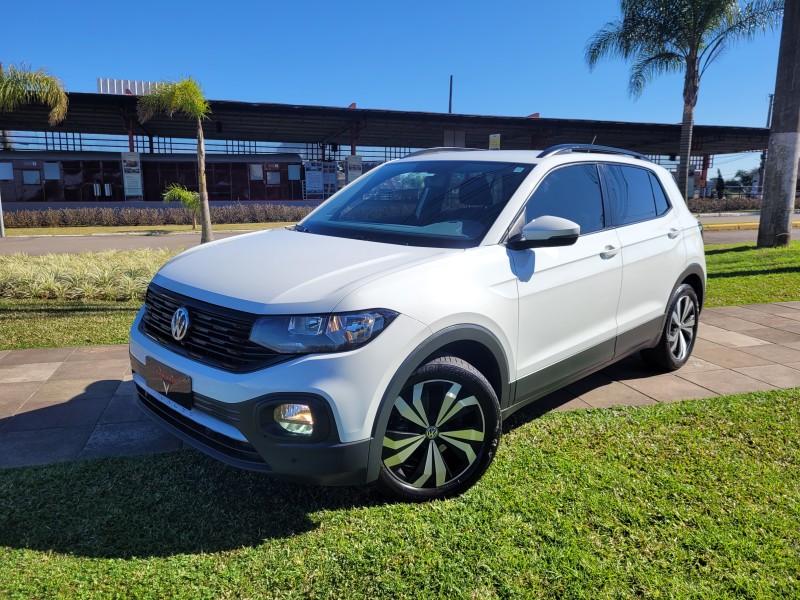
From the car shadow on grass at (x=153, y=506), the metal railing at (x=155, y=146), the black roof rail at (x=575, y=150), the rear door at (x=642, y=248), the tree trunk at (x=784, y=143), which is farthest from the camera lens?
the metal railing at (x=155, y=146)

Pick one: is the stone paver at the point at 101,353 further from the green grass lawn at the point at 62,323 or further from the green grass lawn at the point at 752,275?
the green grass lawn at the point at 752,275

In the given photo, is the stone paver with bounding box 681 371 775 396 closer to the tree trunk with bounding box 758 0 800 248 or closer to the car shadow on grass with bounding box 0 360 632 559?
the car shadow on grass with bounding box 0 360 632 559

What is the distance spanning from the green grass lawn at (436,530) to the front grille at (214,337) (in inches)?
30.6

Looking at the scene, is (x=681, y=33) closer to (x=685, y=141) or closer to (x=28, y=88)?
(x=685, y=141)

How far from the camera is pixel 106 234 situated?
22.1 metres

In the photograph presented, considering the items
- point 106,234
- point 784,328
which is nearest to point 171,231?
point 106,234

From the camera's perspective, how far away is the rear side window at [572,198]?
11.6 ft

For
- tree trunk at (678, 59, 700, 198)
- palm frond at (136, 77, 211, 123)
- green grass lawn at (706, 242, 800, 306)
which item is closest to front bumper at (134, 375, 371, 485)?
green grass lawn at (706, 242, 800, 306)

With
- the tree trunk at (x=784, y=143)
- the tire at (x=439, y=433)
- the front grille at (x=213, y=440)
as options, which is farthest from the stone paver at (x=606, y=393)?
the tree trunk at (x=784, y=143)

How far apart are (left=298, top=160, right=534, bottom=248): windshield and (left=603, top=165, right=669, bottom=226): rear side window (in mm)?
909

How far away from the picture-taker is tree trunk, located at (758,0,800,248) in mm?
11008

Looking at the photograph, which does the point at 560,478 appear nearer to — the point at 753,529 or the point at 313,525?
the point at 753,529

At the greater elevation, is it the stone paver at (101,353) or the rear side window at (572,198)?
the rear side window at (572,198)

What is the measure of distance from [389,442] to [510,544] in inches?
27.2
